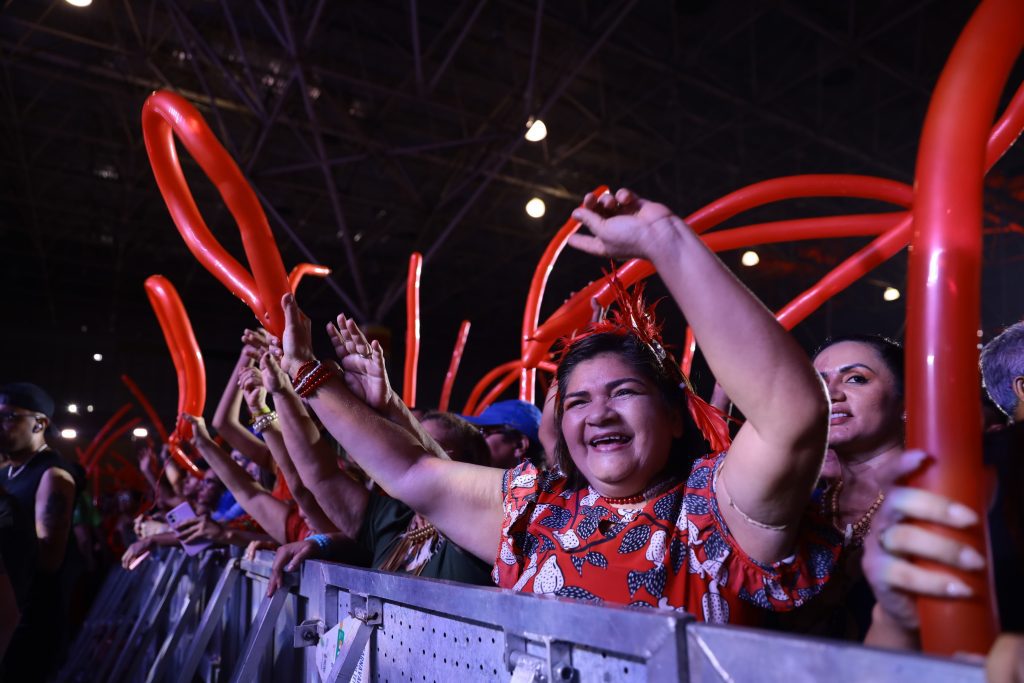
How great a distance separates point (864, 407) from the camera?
161 centimetres

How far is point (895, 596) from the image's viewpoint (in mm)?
734

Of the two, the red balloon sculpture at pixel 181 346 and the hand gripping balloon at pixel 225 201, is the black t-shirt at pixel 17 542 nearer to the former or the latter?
the red balloon sculpture at pixel 181 346

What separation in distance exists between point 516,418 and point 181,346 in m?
1.41

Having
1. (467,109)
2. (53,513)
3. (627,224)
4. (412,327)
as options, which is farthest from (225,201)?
(467,109)

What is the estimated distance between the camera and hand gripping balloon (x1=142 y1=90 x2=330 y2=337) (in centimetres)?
160

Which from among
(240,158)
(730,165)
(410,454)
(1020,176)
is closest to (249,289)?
(410,454)

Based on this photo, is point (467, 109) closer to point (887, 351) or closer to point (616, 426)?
point (887, 351)

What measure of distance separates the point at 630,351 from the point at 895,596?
801 mm

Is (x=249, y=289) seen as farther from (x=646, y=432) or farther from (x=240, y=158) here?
(x=240, y=158)

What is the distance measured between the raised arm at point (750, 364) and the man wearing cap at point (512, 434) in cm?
191

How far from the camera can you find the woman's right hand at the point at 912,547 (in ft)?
2.14

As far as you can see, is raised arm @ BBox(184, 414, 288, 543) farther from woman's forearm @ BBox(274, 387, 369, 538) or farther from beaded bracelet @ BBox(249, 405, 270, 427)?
woman's forearm @ BBox(274, 387, 369, 538)

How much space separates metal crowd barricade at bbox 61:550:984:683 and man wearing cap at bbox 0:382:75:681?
40.9 inches

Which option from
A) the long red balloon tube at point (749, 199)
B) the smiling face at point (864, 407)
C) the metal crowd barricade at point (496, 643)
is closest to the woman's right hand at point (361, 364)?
the metal crowd barricade at point (496, 643)
